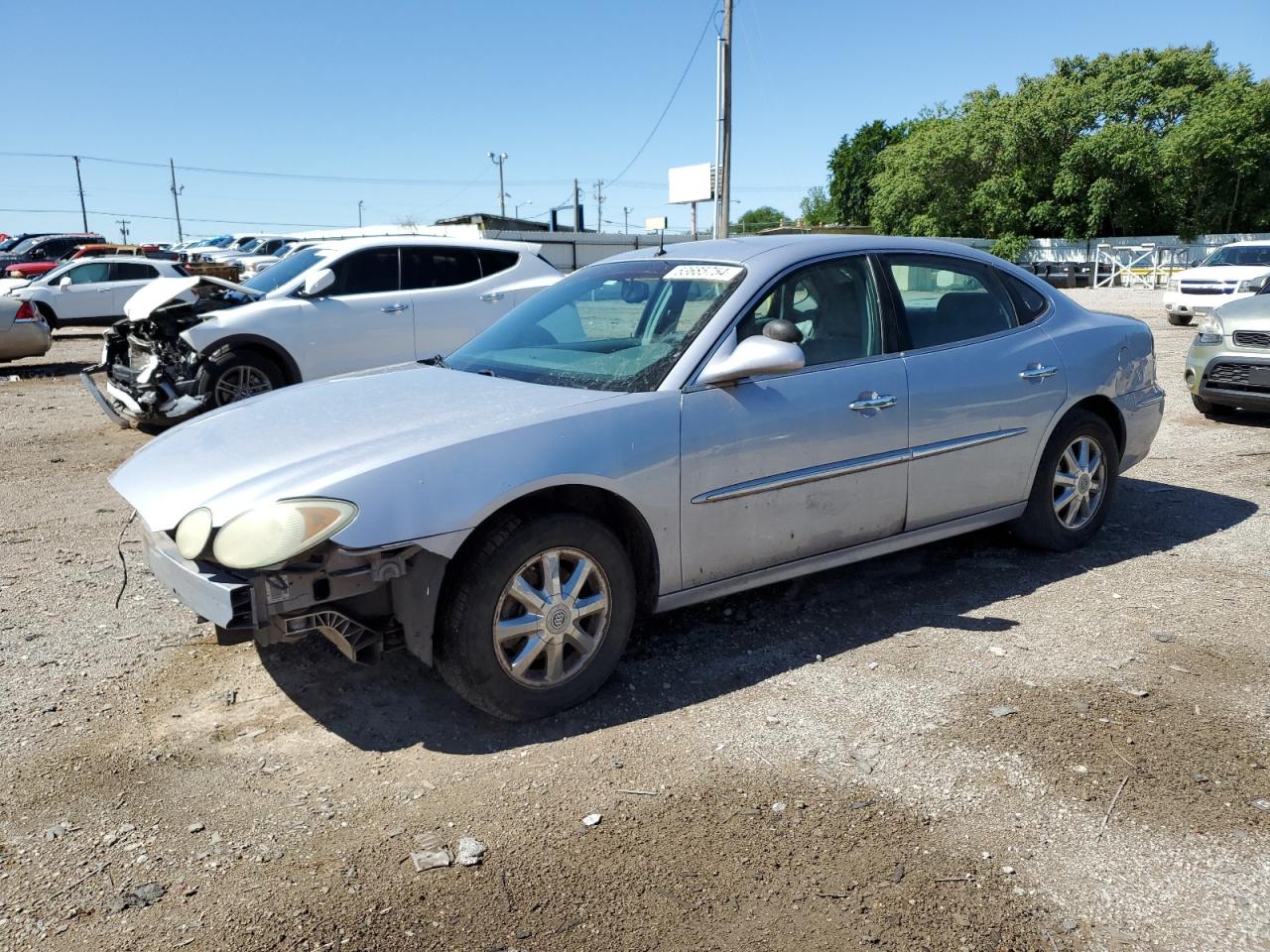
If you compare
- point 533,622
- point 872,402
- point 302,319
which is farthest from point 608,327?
point 302,319

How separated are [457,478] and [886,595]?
2.45 meters

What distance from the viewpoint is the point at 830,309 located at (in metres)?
4.52

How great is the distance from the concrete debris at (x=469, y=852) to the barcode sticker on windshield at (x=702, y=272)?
2.46m

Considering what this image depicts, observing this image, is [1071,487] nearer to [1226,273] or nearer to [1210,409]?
[1210,409]

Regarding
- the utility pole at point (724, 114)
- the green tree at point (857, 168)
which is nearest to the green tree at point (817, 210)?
the green tree at point (857, 168)

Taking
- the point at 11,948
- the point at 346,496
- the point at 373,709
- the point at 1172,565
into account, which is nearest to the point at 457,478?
the point at 346,496

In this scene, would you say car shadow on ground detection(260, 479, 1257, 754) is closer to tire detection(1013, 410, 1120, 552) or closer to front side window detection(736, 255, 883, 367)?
tire detection(1013, 410, 1120, 552)

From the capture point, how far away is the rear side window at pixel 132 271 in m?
20.3

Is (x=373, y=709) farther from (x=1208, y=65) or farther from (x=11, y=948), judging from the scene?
(x=1208, y=65)

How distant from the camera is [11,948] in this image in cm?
253

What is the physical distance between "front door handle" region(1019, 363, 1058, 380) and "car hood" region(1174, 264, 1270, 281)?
643 inches

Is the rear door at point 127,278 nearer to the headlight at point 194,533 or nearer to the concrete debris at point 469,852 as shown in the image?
the headlight at point 194,533

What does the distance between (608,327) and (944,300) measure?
163cm

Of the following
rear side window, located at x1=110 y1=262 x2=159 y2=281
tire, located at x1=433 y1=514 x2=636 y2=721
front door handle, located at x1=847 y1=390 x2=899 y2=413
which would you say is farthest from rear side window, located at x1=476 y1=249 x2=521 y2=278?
rear side window, located at x1=110 y1=262 x2=159 y2=281
